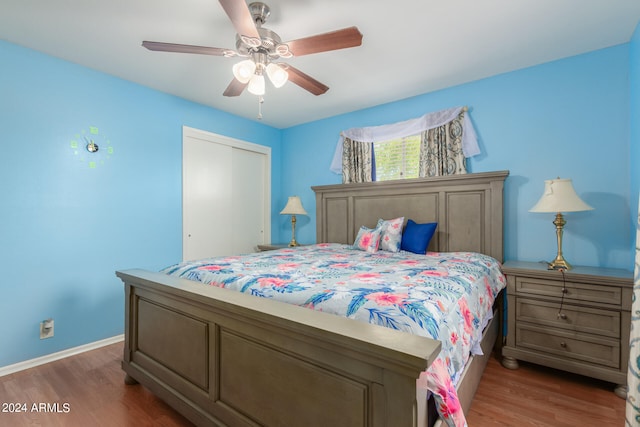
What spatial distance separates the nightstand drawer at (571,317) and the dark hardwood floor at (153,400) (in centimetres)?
39

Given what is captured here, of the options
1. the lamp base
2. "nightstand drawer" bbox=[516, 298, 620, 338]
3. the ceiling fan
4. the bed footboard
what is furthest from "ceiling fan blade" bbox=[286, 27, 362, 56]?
"nightstand drawer" bbox=[516, 298, 620, 338]

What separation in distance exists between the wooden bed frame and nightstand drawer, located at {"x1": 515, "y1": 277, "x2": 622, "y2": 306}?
1.46 ft

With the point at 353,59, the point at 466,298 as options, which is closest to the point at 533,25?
the point at 353,59

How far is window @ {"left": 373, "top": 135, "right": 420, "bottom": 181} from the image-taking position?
134 inches

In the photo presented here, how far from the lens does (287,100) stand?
350 cm

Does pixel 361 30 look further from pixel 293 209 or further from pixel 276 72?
pixel 293 209

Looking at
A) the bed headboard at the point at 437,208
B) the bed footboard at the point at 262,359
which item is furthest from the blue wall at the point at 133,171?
the bed footboard at the point at 262,359

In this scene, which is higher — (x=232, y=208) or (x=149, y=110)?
(x=149, y=110)

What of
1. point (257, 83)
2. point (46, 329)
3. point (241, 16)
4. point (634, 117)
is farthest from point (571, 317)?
point (46, 329)

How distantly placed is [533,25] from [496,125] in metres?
0.93

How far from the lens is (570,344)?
6.98ft

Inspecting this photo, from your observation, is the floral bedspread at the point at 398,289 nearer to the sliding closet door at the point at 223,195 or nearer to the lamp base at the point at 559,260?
the lamp base at the point at 559,260

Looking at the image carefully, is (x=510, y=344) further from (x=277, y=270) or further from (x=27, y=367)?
(x=27, y=367)

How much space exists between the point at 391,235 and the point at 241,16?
218 cm
